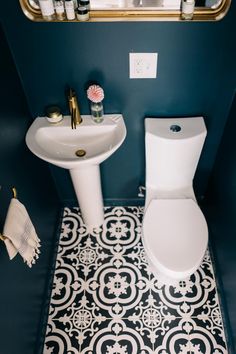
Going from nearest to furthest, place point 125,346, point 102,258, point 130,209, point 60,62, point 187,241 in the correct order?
1. point 60,62
2. point 187,241
3. point 125,346
4. point 102,258
5. point 130,209

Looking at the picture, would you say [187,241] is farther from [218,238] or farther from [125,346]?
[125,346]

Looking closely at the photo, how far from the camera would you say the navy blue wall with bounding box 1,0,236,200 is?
1.31m

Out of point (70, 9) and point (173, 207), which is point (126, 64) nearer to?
point (70, 9)

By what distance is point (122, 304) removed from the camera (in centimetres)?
178

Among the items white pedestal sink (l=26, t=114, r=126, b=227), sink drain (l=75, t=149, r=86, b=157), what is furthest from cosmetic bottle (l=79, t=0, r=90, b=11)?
sink drain (l=75, t=149, r=86, b=157)

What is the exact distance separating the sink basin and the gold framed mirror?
48cm

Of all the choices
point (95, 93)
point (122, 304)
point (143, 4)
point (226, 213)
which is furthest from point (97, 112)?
point (122, 304)

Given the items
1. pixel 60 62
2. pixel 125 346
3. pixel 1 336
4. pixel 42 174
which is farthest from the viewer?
pixel 42 174

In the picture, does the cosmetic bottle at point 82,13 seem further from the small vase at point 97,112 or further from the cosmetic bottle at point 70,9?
the small vase at point 97,112

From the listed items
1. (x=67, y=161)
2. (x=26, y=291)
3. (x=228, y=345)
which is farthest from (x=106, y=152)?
(x=228, y=345)

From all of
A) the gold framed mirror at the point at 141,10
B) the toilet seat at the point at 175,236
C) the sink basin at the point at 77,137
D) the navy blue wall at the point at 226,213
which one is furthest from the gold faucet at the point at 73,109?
the navy blue wall at the point at 226,213

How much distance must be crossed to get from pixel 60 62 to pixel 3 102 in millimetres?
329

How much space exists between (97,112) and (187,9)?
59cm

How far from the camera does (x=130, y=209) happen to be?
7.14 feet
